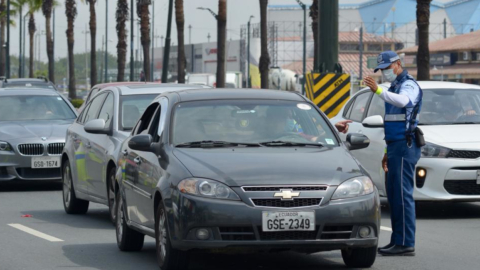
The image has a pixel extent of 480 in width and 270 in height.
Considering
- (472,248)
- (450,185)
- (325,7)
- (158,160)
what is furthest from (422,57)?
(158,160)

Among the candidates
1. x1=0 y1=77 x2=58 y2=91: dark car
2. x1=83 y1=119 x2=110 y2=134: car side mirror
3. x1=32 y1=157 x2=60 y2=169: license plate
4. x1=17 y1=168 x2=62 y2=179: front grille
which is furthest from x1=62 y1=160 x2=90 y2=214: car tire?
x1=0 y1=77 x2=58 y2=91: dark car

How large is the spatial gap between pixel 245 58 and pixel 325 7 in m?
102

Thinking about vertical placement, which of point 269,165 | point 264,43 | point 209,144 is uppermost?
point 264,43

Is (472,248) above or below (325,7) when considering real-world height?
below

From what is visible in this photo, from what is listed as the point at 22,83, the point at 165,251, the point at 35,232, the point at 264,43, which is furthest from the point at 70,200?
the point at 264,43

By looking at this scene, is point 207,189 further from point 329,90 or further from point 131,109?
point 329,90

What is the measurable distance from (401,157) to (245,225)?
2.33m

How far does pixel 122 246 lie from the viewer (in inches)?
378

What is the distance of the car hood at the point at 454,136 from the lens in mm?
12102

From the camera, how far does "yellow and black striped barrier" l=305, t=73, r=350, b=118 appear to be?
20.7 metres

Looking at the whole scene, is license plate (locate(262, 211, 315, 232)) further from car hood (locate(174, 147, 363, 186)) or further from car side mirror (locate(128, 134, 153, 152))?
car side mirror (locate(128, 134, 153, 152))

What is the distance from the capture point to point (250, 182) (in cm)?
750

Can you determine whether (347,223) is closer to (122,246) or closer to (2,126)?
(122,246)

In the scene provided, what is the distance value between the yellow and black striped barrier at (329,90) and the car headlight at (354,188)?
1286cm
